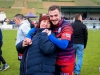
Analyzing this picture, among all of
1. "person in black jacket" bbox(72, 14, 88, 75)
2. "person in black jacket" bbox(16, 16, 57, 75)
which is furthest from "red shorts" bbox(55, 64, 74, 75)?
"person in black jacket" bbox(72, 14, 88, 75)

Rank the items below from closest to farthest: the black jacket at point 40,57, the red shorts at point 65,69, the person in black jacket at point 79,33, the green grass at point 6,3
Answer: the black jacket at point 40,57
the red shorts at point 65,69
the person in black jacket at point 79,33
the green grass at point 6,3

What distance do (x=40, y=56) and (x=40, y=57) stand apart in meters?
0.01

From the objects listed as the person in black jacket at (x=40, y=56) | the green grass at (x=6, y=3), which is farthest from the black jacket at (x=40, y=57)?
the green grass at (x=6, y=3)

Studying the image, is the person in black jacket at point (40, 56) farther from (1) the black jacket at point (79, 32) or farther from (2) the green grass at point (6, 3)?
(2) the green grass at point (6, 3)

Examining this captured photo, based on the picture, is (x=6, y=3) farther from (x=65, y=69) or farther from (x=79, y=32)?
(x=65, y=69)

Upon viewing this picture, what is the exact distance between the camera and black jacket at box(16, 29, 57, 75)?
342 cm

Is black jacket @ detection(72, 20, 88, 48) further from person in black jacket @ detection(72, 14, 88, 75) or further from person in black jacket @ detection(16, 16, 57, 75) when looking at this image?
person in black jacket @ detection(16, 16, 57, 75)

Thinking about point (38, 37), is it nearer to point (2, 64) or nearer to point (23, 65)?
point (23, 65)

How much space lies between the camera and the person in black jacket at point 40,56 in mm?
3422

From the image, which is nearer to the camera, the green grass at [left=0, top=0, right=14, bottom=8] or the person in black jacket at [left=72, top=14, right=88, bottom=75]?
the person in black jacket at [left=72, top=14, right=88, bottom=75]

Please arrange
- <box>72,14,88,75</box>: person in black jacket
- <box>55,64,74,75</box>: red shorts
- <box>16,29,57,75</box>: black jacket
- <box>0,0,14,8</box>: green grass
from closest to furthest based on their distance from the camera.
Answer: <box>16,29,57,75</box>: black jacket → <box>55,64,74,75</box>: red shorts → <box>72,14,88,75</box>: person in black jacket → <box>0,0,14,8</box>: green grass

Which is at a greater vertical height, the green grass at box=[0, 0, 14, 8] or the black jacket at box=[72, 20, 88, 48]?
the black jacket at box=[72, 20, 88, 48]

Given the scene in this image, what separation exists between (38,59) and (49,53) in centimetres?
17

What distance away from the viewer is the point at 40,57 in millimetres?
3424
